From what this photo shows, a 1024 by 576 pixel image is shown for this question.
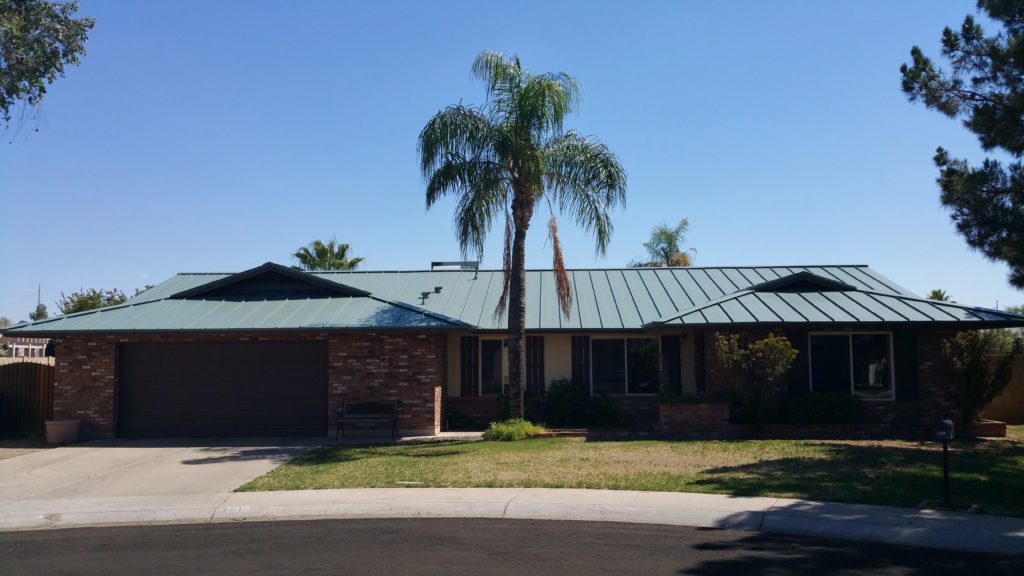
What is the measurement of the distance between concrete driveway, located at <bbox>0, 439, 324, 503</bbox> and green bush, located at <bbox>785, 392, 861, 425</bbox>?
1065 centimetres

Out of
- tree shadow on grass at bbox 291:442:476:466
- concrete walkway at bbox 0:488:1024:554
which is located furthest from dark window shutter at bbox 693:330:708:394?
concrete walkway at bbox 0:488:1024:554

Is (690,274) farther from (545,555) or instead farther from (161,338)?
(545,555)

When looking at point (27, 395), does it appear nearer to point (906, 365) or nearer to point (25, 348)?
point (906, 365)

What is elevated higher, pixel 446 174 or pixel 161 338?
pixel 446 174

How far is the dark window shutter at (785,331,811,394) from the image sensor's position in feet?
61.9

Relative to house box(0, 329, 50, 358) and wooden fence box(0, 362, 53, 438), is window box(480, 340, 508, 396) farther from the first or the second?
house box(0, 329, 50, 358)

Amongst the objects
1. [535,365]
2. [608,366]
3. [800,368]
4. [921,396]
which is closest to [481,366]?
[535,365]

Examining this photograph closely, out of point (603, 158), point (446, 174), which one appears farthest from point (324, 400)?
point (603, 158)

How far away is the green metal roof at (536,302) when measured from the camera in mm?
18344

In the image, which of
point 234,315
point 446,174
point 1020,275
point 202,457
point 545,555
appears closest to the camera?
point 545,555

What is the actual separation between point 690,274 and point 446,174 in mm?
10221

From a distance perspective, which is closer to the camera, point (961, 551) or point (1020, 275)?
point (961, 551)

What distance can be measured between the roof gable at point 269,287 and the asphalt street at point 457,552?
36.5 feet

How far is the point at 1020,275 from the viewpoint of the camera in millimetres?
12477
